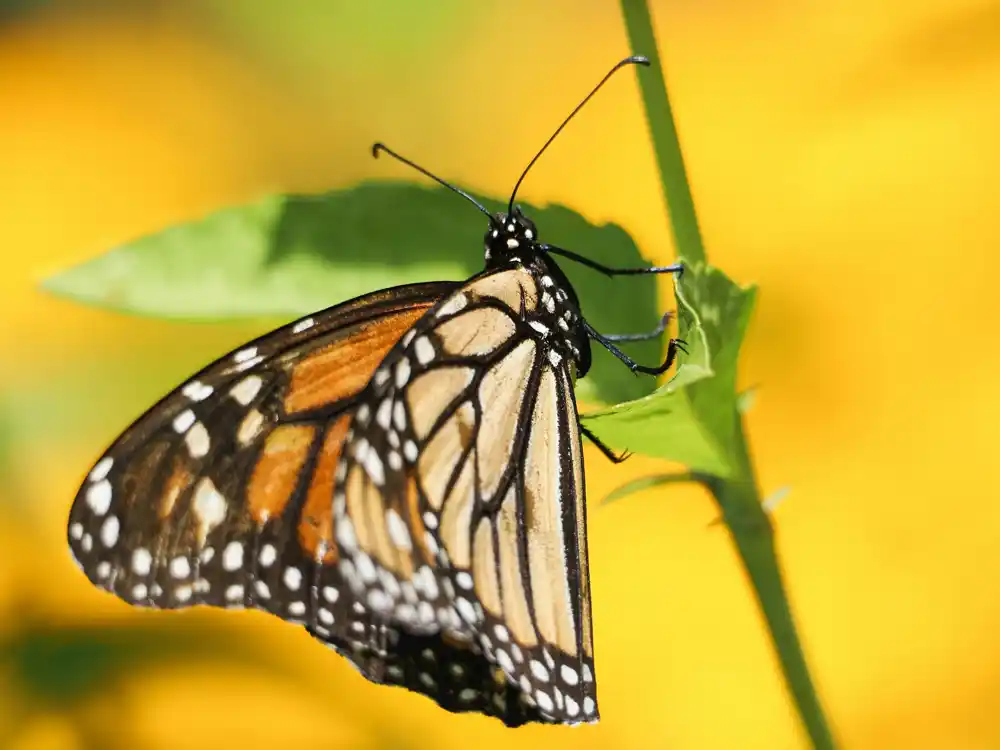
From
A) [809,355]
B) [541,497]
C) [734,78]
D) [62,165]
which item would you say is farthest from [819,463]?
[62,165]

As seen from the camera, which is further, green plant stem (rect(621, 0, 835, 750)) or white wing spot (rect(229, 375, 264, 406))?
white wing spot (rect(229, 375, 264, 406))

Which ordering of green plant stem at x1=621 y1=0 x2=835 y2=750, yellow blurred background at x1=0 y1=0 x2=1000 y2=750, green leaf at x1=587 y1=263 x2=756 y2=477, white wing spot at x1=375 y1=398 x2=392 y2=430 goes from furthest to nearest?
yellow blurred background at x1=0 y1=0 x2=1000 y2=750
white wing spot at x1=375 y1=398 x2=392 y2=430
green plant stem at x1=621 y1=0 x2=835 y2=750
green leaf at x1=587 y1=263 x2=756 y2=477

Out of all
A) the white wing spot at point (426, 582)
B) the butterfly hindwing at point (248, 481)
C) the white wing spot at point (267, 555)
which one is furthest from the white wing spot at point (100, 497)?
the white wing spot at point (426, 582)

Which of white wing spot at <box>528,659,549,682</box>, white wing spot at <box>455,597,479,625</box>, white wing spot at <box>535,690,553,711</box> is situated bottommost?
white wing spot at <box>535,690,553,711</box>

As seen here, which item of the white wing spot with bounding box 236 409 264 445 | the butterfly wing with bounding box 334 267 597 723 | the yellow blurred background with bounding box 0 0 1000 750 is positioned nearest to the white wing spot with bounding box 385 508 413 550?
the butterfly wing with bounding box 334 267 597 723

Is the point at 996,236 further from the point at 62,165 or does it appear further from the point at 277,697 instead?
the point at 62,165

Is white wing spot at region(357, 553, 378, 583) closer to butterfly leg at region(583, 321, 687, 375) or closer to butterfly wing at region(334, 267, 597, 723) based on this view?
butterfly wing at region(334, 267, 597, 723)

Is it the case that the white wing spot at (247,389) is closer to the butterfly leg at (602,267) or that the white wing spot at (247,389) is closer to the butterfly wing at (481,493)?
the butterfly wing at (481,493)

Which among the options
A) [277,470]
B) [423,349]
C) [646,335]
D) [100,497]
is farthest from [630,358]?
[100,497]

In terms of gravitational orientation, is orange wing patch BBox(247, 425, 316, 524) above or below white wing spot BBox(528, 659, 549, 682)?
above
